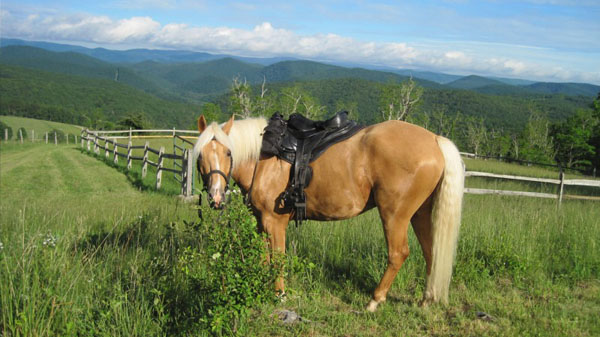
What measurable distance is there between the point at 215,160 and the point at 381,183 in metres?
1.56

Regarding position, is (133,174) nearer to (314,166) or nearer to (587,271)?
(314,166)

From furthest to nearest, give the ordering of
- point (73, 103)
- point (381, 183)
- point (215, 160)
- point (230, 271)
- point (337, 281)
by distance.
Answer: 1. point (73, 103)
2. point (337, 281)
3. point (381, 183)
4. point (215, 160)
5. point (230, 271)

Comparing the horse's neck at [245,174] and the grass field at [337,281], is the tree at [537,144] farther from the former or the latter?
the horse's neck at [245,174]

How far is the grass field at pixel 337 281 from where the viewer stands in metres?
2.89

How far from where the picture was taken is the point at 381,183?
12.0 feet

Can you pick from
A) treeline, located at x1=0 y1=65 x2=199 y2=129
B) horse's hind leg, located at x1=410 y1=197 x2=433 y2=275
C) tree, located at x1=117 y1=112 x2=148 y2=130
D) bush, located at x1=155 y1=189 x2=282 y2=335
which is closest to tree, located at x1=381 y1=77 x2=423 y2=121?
tree, located at x1=117 y1=112 x2=148 y2=130

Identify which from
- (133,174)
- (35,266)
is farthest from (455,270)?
(133,174)

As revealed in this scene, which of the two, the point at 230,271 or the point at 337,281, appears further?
the point at 337,281

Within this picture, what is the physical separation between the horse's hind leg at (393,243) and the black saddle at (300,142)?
81cm

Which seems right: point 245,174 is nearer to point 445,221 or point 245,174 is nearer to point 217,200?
point 217,200

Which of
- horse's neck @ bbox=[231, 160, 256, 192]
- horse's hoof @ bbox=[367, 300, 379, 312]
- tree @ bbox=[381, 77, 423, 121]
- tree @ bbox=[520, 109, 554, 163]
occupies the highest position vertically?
tree @ bbox=[381, 77, 423, 121]

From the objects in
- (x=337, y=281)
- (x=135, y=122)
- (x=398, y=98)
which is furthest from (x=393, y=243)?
(x=135, y=122)

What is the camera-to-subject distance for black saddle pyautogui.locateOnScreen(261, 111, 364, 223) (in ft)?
12.1

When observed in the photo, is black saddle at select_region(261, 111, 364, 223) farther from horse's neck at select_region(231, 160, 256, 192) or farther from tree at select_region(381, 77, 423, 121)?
tree at select_region(381, 77, 423, 121)
